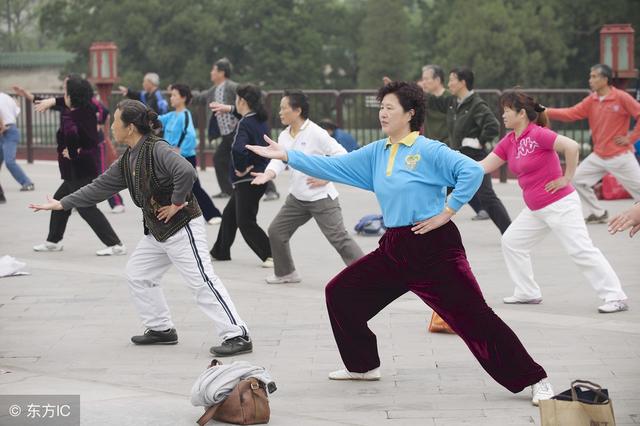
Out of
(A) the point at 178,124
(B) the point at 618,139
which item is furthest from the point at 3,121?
(B) the point at 618,139

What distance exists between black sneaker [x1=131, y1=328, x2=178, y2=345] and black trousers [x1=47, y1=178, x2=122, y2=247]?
3.97 m

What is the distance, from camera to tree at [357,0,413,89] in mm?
57812

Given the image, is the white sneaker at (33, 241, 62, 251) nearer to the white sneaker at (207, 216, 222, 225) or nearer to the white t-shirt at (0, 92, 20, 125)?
the white sneaker at (207, 216, 222, 225)

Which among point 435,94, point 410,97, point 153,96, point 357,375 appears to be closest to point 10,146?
point 153,96

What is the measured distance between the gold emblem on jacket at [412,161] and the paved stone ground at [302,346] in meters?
1.24

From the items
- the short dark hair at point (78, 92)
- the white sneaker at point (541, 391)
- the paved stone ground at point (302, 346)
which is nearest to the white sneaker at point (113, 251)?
the paved stone ground at point (302, 346)

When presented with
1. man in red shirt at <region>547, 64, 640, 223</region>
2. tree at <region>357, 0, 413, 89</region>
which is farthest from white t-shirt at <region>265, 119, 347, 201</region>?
tree at <region>357, 0, 413, 89</region>

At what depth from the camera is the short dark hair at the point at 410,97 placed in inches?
281

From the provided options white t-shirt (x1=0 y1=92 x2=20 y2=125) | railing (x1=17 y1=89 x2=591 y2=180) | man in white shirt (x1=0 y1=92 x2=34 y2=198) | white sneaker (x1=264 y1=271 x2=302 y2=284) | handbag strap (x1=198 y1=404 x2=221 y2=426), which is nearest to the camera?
handbag strap (x1=198 y1=404 x2=221 y2=426)

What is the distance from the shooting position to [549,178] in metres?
9.34

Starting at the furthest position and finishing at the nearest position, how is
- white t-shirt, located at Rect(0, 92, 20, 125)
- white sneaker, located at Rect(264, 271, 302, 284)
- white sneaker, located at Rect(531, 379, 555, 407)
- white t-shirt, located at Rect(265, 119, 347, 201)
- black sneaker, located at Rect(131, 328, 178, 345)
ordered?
white t-shirt, located at Rect(0, 92, 20, 125) < white sneaker, located at Rect(264, 271, 302, 284) < white t-shirt, located at Rect(265, 119, 347, 201) < black sneaker, located at Rect(131, 328, 178, 345) < white sneaker, located at Rect(531, 379, 555, 407)

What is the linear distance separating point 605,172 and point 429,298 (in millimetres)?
7530

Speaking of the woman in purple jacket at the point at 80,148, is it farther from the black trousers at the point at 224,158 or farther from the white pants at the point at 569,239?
the white pants at the point at 569,239

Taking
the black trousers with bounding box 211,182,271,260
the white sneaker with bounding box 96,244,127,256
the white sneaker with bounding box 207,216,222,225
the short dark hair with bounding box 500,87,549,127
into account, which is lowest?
the white sneaker with bounding box 96,244,127,256
